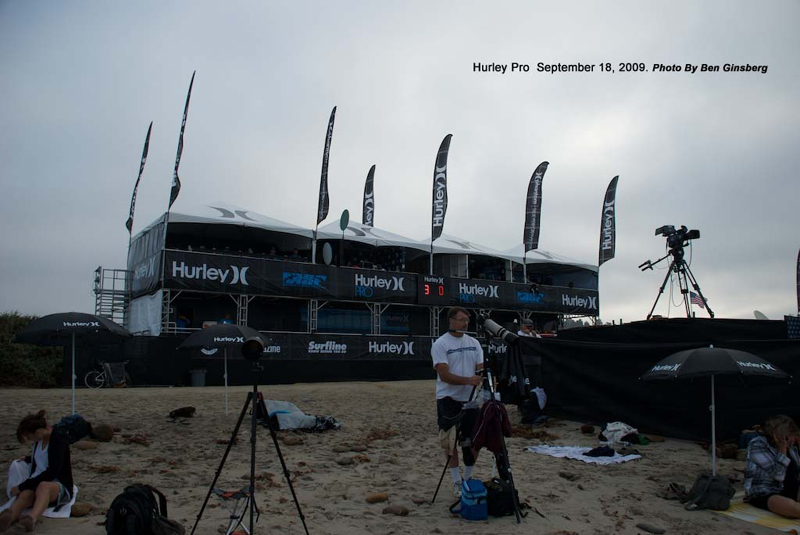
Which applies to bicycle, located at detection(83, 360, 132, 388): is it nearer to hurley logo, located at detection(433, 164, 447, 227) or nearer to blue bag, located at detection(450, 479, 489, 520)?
hurley logo, located at detection(433, 164, 447, 227)

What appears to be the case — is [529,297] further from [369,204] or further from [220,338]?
[220,338]

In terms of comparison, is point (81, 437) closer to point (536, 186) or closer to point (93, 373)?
point (93, 373)

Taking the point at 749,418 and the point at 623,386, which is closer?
the point at 749,418

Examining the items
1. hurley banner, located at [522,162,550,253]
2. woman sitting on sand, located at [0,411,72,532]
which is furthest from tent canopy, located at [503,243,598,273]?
woman sitting on sand, located at [0,411,72,532]

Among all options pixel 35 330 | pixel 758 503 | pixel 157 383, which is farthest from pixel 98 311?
pixel 758 503

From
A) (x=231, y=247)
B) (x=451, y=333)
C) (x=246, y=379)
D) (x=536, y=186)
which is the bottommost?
(x=246, y=379)

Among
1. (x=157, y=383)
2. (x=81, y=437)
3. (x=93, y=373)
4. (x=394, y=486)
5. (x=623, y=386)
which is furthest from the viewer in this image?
(x=157, y=383)

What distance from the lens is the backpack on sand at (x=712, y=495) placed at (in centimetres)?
522

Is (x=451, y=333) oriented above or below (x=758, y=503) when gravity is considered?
above

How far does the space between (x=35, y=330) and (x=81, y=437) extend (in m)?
1.92

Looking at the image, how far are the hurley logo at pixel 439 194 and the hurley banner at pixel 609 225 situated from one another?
8.76 metres

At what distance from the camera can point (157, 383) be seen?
17.9 meters

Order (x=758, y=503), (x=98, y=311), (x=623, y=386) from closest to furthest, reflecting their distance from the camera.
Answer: (x=758, y=503) < (x=623, y=386) < (x=98, y=311)

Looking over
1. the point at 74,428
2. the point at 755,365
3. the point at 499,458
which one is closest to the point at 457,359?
the point at 499,458
